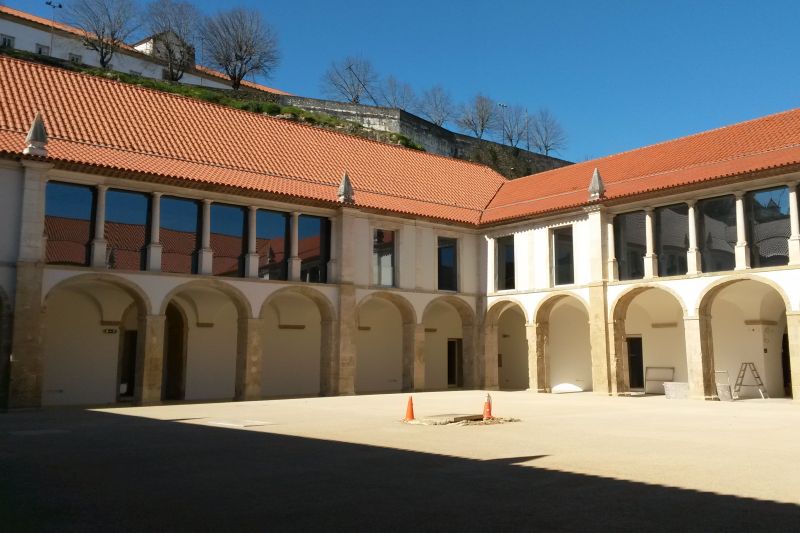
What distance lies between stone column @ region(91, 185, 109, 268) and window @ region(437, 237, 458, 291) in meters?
13.3

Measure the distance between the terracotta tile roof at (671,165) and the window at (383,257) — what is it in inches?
176

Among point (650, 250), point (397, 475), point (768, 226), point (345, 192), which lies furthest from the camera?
point (345, 192)

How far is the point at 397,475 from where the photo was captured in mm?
8422

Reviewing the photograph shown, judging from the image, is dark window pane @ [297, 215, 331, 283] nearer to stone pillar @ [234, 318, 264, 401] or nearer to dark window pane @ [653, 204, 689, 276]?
stone pillar @ [234, 318, 264, 401]

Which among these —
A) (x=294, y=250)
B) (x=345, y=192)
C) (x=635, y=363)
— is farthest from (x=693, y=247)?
(x=294, y=250)

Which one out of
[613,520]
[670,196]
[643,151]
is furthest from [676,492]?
[643,151]

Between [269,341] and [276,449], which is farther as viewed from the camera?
[269,341]

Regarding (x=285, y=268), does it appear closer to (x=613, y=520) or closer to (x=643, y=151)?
(x=643, y=151)

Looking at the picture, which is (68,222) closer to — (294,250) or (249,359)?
(249,359)

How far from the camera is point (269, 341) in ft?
88.3

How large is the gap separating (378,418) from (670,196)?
45.5 ft

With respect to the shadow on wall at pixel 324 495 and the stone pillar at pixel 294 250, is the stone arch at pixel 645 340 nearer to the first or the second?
the stone pillar at pixel 294 250

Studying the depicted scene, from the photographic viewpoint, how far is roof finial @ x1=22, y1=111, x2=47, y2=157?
1962cm

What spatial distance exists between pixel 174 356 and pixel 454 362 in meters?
13.0
